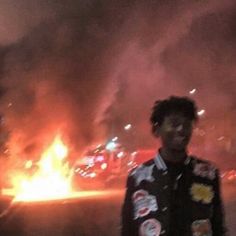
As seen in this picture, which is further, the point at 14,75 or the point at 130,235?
the point at 14,75

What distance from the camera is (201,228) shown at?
2.97 m

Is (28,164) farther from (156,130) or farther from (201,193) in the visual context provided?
(201,193)

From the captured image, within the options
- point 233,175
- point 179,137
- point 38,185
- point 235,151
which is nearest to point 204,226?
point 179,137

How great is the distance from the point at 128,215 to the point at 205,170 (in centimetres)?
41

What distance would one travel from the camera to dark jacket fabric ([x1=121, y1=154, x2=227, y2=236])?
117 inches

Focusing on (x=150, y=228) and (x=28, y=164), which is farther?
(x=28, y=164)

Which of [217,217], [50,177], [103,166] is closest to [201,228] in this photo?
[217,217]

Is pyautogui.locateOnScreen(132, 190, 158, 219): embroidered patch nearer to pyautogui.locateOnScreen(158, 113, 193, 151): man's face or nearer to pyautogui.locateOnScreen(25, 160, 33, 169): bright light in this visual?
pyautogui.locateOnScreen(158, 113, 193, 151): man's face

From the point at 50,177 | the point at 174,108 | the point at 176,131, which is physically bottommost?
the point at 176,131

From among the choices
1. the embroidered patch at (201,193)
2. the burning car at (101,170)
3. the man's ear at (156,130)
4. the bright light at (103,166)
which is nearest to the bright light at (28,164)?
the burning car at (101,170)

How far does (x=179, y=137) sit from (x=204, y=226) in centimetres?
42

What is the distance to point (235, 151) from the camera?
34.9 meters

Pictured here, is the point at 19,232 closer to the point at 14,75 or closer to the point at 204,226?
the point at 14,75

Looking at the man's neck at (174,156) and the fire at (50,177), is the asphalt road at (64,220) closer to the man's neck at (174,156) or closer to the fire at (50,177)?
the fire at (50,177)
